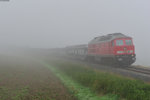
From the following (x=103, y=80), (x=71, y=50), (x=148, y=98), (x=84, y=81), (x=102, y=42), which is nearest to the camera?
(x=148, y=98)

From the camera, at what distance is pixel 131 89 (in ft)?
26.0

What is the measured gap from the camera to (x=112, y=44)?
19281 mm

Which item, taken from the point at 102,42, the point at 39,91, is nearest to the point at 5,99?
the point at 39,91

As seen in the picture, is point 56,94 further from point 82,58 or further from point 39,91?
point 82,58

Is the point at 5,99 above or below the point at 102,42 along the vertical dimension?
below

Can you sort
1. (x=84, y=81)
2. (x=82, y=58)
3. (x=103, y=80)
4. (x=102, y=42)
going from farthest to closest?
(x=82, y=58) < (x=102, y=42) < (x=84, y=81) < (x=103, y=80)

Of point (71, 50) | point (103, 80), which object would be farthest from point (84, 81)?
point (71, 50)

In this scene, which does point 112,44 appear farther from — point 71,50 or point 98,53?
point 71,50

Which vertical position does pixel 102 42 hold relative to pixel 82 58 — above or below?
above

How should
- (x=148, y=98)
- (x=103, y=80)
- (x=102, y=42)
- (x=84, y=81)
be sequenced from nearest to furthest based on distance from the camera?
(x=148, y=98)
(x=103, y=80)
(x=84, y=81)
(x=102, y=42)

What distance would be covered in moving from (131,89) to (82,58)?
73.8ft

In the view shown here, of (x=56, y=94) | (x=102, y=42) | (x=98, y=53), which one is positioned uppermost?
(x=102, y=42)

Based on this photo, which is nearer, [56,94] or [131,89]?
[131,89]

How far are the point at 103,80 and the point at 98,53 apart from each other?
1289 cm
